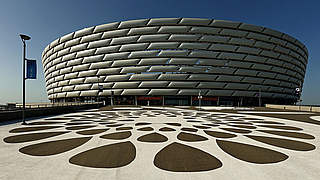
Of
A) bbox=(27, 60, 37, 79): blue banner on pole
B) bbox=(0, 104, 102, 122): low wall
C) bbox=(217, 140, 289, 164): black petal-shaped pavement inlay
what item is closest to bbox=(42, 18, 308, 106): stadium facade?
bbox=(0, 104, 102, 122): low wall

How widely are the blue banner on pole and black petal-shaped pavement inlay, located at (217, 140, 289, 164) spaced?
45.6ft

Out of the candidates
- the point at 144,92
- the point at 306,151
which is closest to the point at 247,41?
the point at 144,92

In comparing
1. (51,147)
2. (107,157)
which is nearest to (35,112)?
(51,147)

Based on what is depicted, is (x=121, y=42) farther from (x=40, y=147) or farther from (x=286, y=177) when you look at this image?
(x=286, y=177)

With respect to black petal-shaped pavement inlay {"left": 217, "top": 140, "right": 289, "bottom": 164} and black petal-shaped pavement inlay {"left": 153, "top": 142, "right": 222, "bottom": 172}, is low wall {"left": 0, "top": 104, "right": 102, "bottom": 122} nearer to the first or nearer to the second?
black petal-shaped pavement inlay {"left": 153, "top": 142, "right": 222, "bottom": 172}

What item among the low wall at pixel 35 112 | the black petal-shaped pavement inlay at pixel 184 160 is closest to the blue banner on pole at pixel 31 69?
the low wall at pixel 35 112

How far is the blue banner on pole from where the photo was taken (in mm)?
9922

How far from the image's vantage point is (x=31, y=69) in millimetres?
9945

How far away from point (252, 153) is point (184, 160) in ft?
8.65

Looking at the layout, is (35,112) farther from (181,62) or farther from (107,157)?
(181,62)

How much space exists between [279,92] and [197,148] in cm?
5324

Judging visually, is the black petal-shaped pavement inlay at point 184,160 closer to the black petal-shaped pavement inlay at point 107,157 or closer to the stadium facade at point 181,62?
the black petal-shaped pavement inlay at point 107,157

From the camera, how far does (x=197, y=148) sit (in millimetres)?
4965

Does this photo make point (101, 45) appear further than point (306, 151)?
Yes
